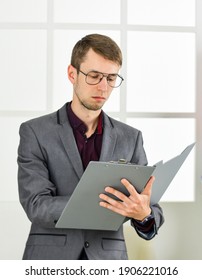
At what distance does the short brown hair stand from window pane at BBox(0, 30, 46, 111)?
0.59 meters

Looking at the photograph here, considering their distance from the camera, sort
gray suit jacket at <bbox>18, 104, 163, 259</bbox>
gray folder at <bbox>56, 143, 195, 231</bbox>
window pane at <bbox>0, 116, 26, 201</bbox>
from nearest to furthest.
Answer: gray folder at <bbox>56, 143, 195, 231</bbox> → gray suit jacket at <bbox>18, 104, 163, 259</bbox> → window pane at <bbox>0, 116, 26, 201</bbox>

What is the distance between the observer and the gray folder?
5.46 feet

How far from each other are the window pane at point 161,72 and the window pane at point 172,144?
0.08 metres

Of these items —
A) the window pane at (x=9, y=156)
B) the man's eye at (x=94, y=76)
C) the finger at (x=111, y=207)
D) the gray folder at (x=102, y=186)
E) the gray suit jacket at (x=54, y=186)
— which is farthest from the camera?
the window pane at (x=9, y=156)

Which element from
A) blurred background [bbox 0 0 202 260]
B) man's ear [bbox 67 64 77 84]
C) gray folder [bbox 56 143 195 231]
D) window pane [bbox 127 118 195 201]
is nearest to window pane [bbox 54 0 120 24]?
blurred background [bbox 0 0 202 260]

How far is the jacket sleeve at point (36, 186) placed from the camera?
186 centimetres

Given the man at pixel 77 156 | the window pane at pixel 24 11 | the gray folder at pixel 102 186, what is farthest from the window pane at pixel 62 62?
the gray folder at pixel 102 186

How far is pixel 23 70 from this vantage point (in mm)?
2672

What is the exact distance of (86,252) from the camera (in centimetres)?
191

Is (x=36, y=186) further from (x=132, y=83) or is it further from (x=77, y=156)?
(x=132, y=83)

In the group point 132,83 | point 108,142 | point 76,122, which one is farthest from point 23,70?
point 108,142

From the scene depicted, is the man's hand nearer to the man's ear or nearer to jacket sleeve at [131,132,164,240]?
jacket sleeve at [131,132,164,240]

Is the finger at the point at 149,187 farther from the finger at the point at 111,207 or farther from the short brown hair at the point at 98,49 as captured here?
the short brown hair at the point at 98,49

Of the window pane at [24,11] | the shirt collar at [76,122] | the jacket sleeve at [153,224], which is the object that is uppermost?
the window pane at [24,11]
